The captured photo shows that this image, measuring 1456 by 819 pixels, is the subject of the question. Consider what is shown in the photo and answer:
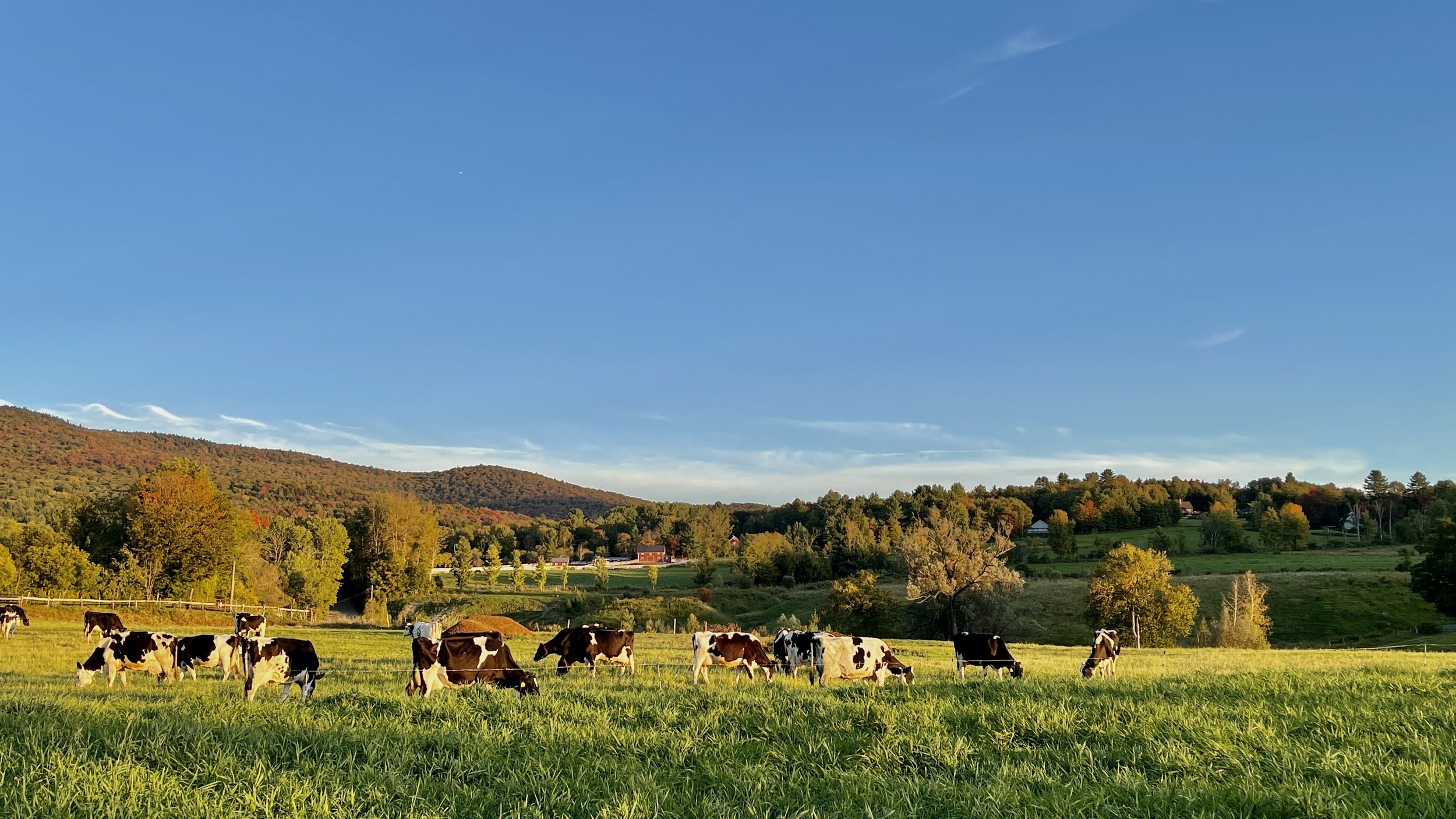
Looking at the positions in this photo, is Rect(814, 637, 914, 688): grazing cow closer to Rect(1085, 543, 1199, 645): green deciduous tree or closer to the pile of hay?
the pile of hay

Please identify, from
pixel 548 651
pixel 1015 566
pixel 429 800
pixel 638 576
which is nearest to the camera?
pixel 429 800

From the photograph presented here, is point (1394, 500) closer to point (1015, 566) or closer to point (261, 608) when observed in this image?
point (1015, 566)

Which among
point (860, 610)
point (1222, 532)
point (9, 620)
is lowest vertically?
point (860, 610)

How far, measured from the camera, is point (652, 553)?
184625 millimetres

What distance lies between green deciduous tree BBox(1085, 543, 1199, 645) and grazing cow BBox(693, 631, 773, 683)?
45.9 m

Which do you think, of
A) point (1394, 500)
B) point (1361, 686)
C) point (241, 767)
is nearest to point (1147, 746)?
point (1361, 686)

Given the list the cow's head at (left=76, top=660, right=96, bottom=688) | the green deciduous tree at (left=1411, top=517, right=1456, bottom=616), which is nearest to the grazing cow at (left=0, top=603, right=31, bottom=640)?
the cow's head at (left=76, top=660, right=96, bottom=688)

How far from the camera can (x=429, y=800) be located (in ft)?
22.2

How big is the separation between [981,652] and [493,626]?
31785 millimetres

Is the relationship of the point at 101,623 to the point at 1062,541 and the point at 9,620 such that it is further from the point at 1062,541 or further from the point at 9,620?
the point at 1062,541

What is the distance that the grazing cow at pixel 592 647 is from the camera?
20.8 metres

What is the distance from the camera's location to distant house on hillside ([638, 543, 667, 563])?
17412 centimetres

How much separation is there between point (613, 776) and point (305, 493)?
204887mm

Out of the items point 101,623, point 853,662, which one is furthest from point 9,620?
point 853,662
